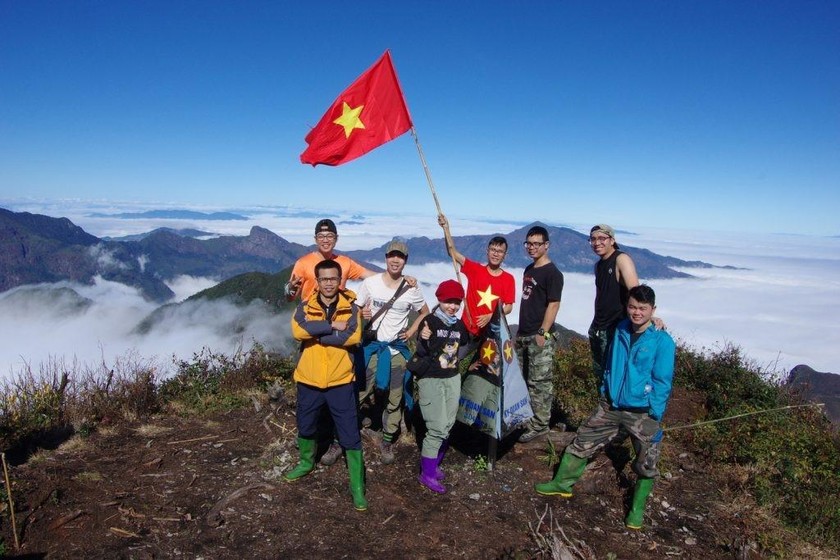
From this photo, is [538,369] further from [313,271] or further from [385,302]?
[313,271]

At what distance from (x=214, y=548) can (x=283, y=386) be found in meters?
4.00

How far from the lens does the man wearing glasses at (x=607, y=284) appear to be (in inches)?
213

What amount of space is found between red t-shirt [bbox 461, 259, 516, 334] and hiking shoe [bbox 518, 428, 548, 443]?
192 centimetres

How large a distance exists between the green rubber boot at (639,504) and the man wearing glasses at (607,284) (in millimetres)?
1227

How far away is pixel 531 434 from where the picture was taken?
258 inches

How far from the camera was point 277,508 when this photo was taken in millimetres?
4773

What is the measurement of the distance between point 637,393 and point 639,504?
129 cm

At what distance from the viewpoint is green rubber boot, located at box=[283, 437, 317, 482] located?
5250mm

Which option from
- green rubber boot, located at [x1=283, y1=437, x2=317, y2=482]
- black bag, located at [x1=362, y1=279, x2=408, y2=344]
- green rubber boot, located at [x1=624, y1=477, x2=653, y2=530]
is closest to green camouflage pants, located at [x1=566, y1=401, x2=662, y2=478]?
green rubber boot, located at [x1=624, y1=477, x2=653, y2=530]

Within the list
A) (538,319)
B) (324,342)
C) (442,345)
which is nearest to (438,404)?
(442,345)

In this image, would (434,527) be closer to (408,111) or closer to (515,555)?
(515,555)

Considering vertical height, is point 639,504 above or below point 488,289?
below

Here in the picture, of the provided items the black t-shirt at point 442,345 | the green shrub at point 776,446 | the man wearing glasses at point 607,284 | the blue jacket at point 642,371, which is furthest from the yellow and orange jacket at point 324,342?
the green shrub at point 776,446

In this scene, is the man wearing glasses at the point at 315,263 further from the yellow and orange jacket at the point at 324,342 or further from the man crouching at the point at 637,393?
the man crouching at the point at 637,393
